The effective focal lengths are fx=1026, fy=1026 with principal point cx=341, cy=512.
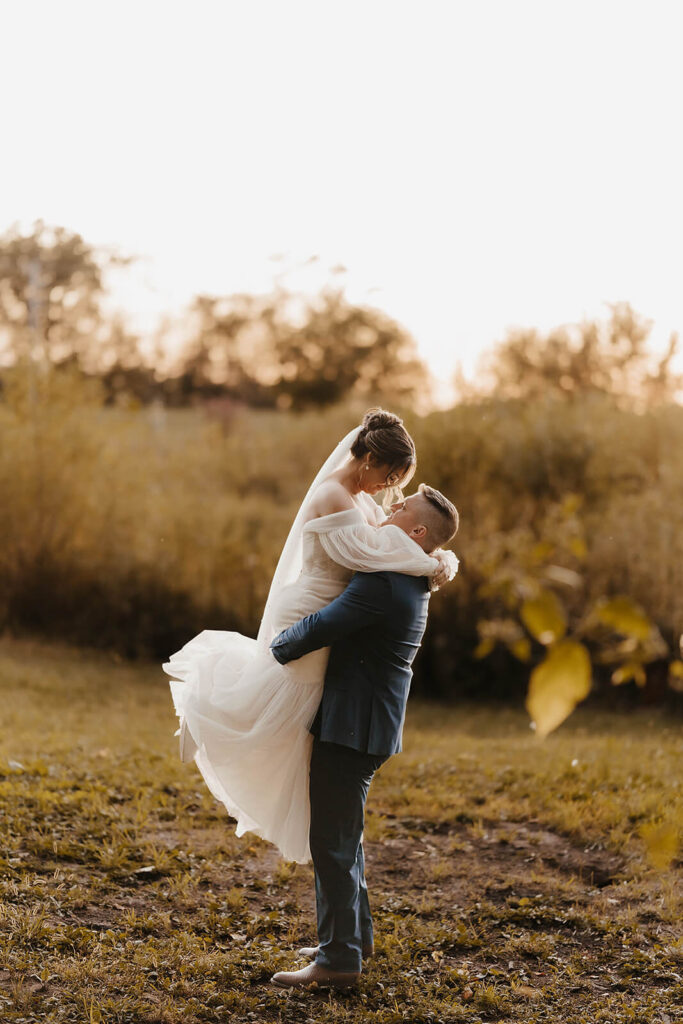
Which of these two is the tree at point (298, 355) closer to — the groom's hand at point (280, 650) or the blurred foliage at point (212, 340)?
the blurred foliage at point (212, 340)

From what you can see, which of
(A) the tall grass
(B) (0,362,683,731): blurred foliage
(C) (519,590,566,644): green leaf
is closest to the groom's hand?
(C) (519,590,566,644): green leaf

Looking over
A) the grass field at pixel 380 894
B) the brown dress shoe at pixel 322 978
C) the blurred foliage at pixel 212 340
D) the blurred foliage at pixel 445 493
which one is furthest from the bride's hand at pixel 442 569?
the blurred foliage at pixel 212 340

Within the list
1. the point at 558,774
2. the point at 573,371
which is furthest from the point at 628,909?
the point at 573,371

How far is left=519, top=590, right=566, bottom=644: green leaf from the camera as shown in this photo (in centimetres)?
97

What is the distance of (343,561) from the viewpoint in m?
3.57

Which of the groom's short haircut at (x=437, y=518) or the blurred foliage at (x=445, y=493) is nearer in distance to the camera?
the groom's short haircut at (x=437, y=518)

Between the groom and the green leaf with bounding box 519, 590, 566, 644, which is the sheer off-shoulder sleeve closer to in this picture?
Answer: the groom

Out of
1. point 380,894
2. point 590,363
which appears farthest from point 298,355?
point 380,894

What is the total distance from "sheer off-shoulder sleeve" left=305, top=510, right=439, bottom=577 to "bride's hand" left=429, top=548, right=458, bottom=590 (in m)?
0.10

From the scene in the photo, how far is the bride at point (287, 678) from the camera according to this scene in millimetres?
3656

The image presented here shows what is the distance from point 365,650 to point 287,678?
317mm

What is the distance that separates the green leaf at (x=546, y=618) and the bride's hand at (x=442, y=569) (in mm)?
2646

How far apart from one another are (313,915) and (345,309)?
2457 cm

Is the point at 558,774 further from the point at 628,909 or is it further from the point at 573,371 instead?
the point at 573,371
